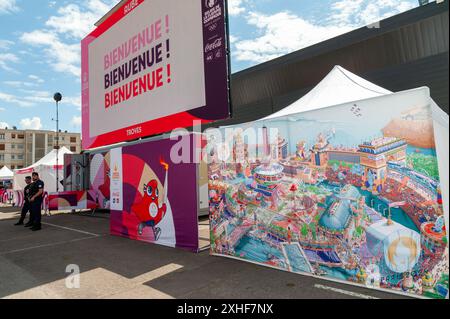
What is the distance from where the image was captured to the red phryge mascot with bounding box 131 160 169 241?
6871mm

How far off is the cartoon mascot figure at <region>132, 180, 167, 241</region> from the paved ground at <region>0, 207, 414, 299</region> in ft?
1.49

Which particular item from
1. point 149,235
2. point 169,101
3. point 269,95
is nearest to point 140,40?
point 169,101

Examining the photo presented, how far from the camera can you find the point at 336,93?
207 inches

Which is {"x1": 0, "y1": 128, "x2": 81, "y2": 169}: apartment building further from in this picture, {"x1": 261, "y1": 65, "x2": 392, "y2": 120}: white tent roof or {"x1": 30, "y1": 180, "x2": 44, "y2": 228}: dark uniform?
{"x1": 261, "y1": 65, "x2": 392, "y2": 120}: white tent roof

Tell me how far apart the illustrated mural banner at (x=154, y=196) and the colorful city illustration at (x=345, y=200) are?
106 cm

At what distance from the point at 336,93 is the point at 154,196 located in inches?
180

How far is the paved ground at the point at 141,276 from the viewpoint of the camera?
3.97m

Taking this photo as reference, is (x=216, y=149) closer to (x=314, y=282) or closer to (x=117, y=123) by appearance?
(x=314, y=282)

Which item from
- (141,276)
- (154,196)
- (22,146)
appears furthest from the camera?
(22,146)

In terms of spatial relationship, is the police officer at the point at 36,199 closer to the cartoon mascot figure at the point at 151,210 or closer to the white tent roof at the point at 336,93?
the cartoon mascot figure at the point at 151,210

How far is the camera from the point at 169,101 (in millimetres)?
7742

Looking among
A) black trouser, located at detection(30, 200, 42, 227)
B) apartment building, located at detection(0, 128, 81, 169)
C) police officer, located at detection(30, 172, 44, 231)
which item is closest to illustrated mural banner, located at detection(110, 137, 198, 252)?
police officer, located at detection(30, 172, 44, 231)

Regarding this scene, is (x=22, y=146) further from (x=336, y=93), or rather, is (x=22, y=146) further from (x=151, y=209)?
(x=336, y=93)

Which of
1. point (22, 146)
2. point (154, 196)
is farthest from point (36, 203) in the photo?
point (22, 146)
